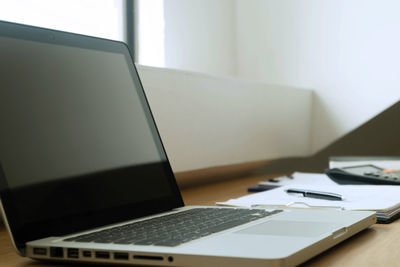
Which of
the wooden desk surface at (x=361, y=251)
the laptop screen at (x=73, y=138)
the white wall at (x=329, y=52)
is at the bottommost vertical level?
the wooden desk surface at (x=361, y=251)

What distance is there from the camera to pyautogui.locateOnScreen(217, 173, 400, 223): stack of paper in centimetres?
88

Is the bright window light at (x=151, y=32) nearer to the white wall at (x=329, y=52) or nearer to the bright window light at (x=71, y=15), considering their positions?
the bright window light at (x=71, y=15)

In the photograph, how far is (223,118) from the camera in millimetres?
1519

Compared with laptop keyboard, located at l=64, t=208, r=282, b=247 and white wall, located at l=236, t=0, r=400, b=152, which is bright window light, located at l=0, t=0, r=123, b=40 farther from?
laptop keyboard, located at l=64, t=208, r=282, b=247

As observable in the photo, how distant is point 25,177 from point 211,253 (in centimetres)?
27

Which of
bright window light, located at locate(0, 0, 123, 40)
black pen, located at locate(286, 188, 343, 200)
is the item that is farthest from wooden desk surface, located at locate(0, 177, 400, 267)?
bright window light, located at locate(0, 0, 123, 40)

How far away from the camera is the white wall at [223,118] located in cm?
127

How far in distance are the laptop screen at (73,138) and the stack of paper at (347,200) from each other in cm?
19

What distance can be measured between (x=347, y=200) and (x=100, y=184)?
467mm

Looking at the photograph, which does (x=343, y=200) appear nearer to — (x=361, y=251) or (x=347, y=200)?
(x=347, y=200)

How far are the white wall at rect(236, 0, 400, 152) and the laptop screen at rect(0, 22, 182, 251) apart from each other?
1.17 m

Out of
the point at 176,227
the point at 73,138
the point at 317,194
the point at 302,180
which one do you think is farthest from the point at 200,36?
the point at 176,227

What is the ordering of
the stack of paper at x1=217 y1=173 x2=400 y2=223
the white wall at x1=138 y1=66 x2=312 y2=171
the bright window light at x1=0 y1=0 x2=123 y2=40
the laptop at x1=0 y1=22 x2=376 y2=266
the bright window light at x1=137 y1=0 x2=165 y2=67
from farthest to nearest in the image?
the bright window light at x1=137 y1=0 x2=165 y2=67
the bright window light at x1=0 y1=0 x2=123 y2=40
the white wall at x1=138 y1=66 x2=312 y2=171
the stack of paper at x1=217 y1=173 x2=400 y2=223
the laptop at x1=0 y1=22 x2=376 y2=266

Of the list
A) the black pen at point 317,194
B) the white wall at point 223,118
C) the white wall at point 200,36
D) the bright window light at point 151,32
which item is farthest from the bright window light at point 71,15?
the black pen at point 317,194
